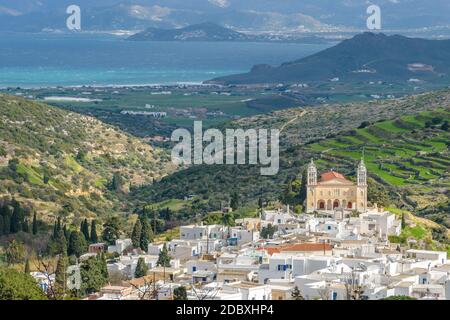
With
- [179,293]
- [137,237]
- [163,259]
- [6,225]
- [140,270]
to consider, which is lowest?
[6,225]

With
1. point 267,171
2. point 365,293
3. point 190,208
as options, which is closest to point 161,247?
point 365,293

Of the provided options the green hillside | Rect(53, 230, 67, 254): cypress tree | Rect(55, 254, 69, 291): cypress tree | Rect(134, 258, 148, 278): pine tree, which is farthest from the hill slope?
Rect(55, 254, 69, 291): cypress tree

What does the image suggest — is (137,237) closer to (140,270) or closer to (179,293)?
(140,270)

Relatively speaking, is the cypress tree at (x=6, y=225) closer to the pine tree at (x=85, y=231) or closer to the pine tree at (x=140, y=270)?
the pine tree at (x=85, y=231)

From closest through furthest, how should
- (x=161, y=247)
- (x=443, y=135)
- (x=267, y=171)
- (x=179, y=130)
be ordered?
(x=161, y=247) < (x=267, y=171) < (x=443, y=135) < (x=179, y=130)

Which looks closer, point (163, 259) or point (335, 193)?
point (163, 259)

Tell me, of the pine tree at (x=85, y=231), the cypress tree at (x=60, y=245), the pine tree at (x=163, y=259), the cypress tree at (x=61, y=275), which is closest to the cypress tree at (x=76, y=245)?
the cypress tree at (x=60, y=245)

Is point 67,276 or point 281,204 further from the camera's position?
point 281,204

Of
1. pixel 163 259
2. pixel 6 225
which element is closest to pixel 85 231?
pixel 6 225
